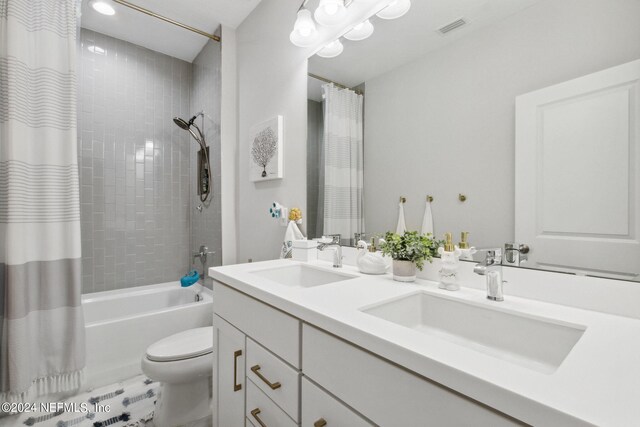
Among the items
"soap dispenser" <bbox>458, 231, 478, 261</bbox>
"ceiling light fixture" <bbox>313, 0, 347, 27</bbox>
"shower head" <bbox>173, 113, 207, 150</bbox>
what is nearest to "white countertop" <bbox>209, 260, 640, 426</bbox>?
"soap dispenser" <bbox>458, 231, 478, 261</bbox>

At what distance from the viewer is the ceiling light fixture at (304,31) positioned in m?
1.54

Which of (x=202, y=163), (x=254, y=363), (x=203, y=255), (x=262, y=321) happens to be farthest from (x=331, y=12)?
(x=203, y=255)

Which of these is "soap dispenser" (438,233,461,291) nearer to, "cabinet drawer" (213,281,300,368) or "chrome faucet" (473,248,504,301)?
"chrome faucet" (473,248,504,301)

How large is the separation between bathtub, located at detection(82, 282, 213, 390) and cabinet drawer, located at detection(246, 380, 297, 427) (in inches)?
53.3

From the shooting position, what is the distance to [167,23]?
2348 mm

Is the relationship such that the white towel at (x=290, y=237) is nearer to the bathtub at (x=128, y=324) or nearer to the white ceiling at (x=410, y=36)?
the white ceiling at (x=410, y=36)

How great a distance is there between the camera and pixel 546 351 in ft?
2.26

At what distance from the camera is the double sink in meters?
0.68

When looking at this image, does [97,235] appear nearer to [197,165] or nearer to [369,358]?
[197,165]

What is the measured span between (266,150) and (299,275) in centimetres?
90

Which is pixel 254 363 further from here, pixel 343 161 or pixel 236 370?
pixel 343 161

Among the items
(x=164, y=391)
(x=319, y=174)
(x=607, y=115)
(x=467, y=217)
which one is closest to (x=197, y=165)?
(x=319, y=174)

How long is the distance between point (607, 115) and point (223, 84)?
7.69ft

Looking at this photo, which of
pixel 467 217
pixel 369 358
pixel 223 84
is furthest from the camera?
pixel 223 84
